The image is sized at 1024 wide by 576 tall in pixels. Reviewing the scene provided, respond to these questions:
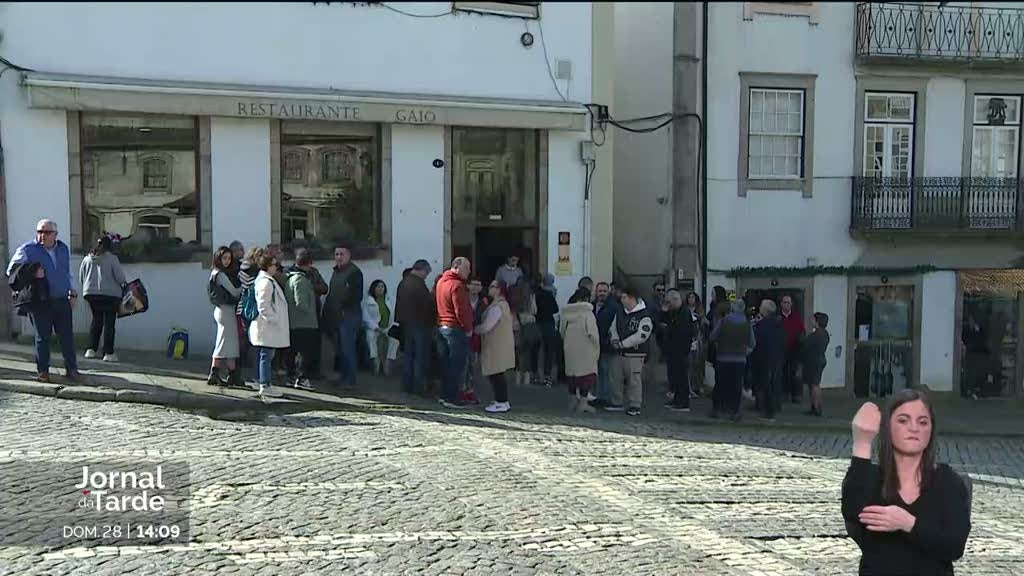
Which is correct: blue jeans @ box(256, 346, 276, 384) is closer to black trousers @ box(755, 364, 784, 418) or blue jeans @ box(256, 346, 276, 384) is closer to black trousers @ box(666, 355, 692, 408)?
black trousers @ box(666, 355, 692, 408)

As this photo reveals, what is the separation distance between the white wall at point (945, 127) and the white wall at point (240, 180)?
1225 centimetres

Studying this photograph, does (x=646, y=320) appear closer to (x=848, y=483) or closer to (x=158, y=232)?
(x=158, y=232)

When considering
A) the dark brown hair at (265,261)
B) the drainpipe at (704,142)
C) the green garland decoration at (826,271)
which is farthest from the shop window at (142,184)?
the green garland decoration at (826,271)

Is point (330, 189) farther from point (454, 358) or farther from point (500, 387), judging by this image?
point (500, 387)

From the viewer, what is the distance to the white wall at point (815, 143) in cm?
1752

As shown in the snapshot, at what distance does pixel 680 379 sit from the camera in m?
13.5

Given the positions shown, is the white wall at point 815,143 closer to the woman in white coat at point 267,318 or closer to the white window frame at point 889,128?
the white window frame at point 889,128

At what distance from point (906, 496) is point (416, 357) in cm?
872

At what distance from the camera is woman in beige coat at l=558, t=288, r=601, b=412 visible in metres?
11.9

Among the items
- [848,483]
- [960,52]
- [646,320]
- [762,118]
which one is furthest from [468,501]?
[960,52]

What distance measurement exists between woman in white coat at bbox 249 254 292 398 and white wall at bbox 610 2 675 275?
8902mm

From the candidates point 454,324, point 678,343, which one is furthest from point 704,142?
point 454,324

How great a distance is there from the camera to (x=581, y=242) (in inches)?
632

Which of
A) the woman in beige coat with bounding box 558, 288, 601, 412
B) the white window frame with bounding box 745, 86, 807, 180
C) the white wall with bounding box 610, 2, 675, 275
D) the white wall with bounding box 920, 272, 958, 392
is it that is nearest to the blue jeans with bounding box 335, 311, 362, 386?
the woman in beige coat with bounding box 558, 288, 601, 412
